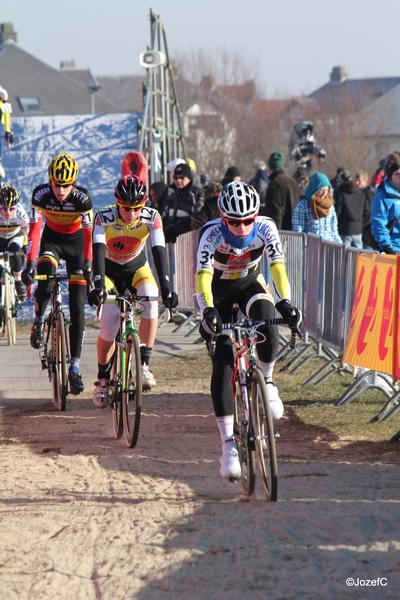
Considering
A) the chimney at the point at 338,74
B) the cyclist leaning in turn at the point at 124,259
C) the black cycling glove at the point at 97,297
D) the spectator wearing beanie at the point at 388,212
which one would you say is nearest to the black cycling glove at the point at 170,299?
the cyclist leaning in turn at the point at 124,259

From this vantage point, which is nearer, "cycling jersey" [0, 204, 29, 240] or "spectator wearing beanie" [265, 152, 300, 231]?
"spectator wearing beanie" [265, 152, 300, 231]

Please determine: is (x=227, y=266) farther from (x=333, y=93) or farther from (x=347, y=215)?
(x=333, y=93)

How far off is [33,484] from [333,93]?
92632mm

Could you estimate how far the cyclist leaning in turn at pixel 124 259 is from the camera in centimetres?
800

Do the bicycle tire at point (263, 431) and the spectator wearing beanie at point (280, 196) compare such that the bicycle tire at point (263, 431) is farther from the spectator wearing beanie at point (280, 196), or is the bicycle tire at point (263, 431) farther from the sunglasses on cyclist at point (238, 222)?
the spectator wearing beanie at point (280, 196)

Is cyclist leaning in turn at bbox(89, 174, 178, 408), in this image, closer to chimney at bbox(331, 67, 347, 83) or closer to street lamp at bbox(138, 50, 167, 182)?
street lamp at bbox(138, 50, 167, 182)

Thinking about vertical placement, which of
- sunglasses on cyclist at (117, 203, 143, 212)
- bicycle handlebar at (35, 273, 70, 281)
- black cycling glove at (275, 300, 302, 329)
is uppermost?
sunglasses on cyclist at (117, 203, 143, 212)

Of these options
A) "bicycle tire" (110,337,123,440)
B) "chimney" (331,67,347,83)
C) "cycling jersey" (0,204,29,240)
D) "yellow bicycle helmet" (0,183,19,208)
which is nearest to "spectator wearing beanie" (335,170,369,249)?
"cycling jersey" (0,204,29,240)

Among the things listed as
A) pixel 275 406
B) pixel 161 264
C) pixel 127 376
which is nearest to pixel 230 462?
pixel 275 406

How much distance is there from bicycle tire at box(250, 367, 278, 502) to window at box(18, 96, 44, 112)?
212 ft

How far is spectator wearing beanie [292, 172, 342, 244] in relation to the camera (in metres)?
11.9

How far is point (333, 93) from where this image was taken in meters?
95.2

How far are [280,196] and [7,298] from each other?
4053 mm

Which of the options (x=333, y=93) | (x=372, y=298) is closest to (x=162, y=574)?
(x=372, y=298)
